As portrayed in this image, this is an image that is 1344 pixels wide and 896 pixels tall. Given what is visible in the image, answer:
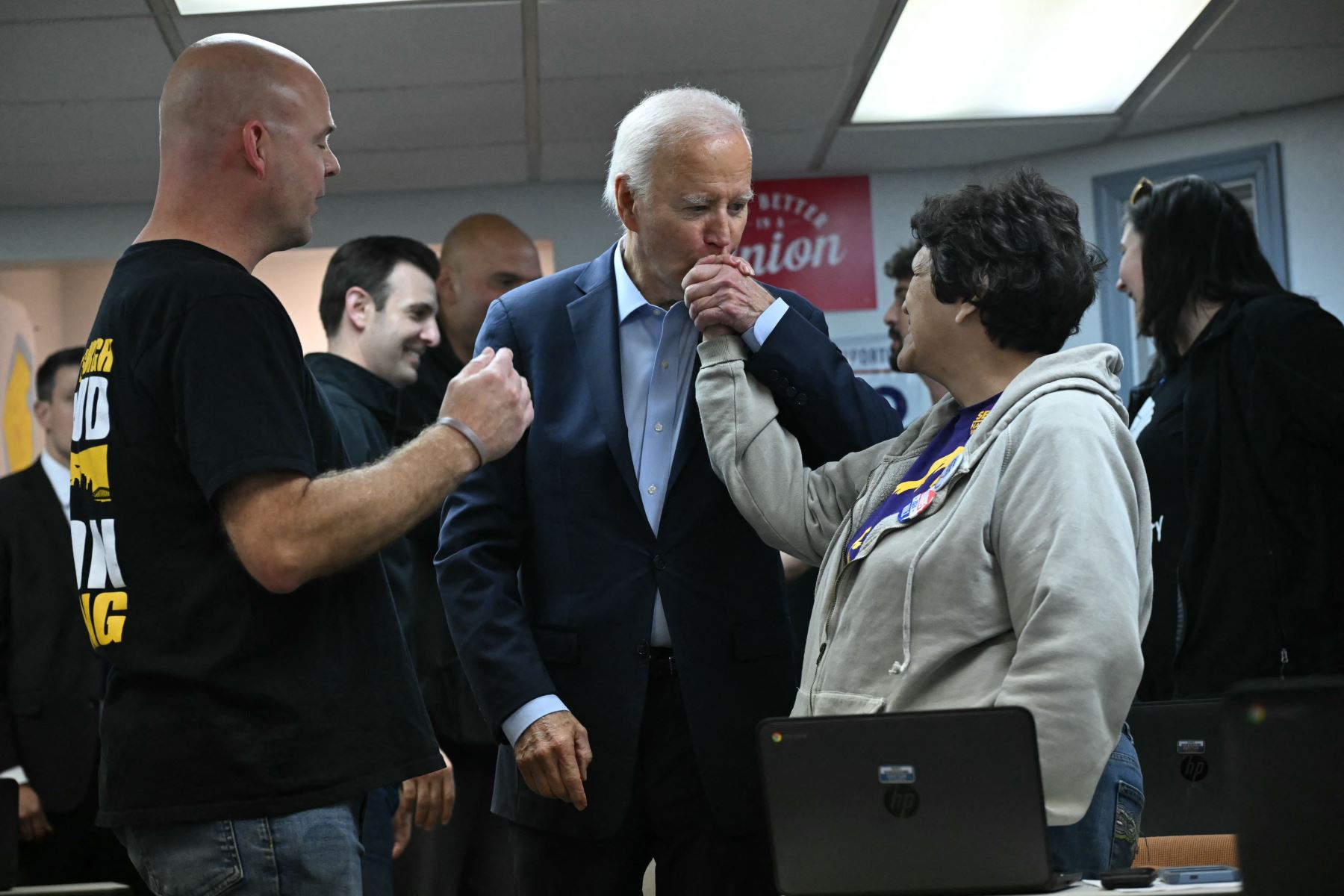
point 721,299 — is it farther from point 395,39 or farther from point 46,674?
point 395,39

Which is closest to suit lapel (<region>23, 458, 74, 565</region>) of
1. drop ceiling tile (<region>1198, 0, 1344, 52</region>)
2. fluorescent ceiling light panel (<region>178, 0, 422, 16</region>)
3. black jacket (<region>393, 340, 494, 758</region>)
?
black jacket (<region>393, 340, 494, 758</region>)

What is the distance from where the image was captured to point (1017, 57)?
4609 mm

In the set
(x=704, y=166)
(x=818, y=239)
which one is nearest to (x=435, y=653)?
(x=704, y=166)

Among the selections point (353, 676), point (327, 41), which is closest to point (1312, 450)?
point (353, 676)

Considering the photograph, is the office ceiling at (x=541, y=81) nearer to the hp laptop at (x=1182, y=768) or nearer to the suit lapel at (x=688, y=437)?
the suit lapel at (x=688, y=437)

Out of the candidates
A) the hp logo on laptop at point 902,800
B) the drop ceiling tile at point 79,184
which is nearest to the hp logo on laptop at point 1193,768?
the hp logo on laptop at point 902,800

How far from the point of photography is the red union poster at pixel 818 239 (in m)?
5.88

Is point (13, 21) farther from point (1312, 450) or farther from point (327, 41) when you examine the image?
point (1312, 450)

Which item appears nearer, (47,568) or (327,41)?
(47,568)

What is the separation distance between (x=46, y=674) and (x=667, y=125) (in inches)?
96.6

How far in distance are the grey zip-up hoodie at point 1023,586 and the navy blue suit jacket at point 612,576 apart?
17 cm

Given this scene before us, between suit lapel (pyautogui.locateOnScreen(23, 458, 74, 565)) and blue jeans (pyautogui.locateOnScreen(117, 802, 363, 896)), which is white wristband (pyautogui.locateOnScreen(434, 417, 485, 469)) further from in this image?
suit lapel (pyautogui.locateOnScreen(23, 458, 74, 565))

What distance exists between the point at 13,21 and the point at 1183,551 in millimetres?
3472

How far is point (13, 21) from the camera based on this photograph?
3875 mm
